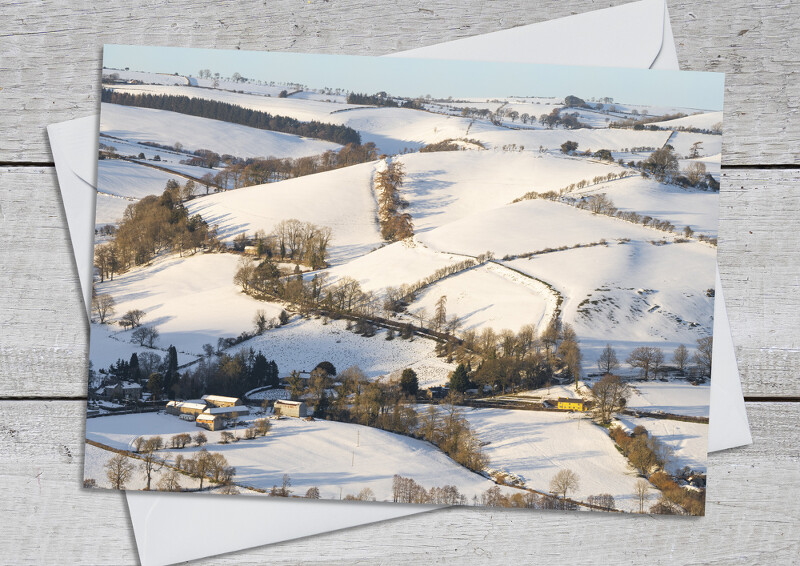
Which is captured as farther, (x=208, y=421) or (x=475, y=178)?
(x=475, y=178)

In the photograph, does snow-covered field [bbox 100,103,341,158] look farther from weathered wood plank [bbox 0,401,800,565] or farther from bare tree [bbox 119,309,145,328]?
weathered wood plank [bbox 0,401,800,565]

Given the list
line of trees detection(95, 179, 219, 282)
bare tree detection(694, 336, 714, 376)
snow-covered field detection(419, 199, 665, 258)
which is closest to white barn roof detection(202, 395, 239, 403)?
line of trees detection(95, 179, 219, 282)

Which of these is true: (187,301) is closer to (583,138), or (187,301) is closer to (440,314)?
(440,314)

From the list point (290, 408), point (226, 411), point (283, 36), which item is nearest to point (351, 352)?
point (290, 408)

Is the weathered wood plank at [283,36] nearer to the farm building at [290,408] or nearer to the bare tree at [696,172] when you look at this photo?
the bare tree at [696,172]

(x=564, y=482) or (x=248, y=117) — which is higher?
(x=248, y=117)

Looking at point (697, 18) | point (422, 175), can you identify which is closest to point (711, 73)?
point (697, 18)
